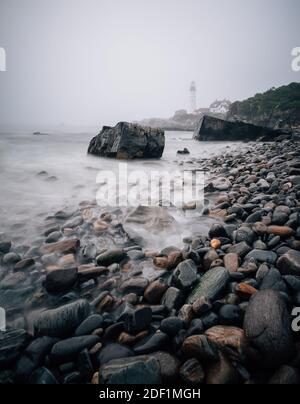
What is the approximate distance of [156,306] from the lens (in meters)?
1.69

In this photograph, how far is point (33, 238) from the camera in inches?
112

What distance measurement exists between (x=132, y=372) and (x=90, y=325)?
1.54 feet

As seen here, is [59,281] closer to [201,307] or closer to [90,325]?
[90,325]

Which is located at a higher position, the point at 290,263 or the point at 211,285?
the point at 290,263

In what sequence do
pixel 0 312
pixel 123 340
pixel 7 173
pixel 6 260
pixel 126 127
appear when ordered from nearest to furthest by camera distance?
pixel 123 340 → pixel 0 312 → pixel 6 260 → pixel 7 173 → pixel 126 127

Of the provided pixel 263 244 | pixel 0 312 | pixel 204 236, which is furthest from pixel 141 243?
pixel 0 312

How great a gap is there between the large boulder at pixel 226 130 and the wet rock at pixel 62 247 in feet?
55.1

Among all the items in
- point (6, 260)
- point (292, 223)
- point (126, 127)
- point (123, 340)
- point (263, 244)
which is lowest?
point (123, 340)

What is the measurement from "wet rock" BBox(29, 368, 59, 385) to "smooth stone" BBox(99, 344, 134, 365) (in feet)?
0.88

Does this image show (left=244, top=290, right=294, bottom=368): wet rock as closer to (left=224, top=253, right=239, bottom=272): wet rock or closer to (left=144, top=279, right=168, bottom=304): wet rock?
(left=224, top=253, right=239, bottom=272): wet rock

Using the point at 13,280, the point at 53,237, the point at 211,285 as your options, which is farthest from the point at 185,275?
the point at 53,237

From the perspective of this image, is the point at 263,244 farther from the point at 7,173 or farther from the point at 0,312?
the point at 7,173

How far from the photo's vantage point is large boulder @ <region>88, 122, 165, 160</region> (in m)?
9.09
